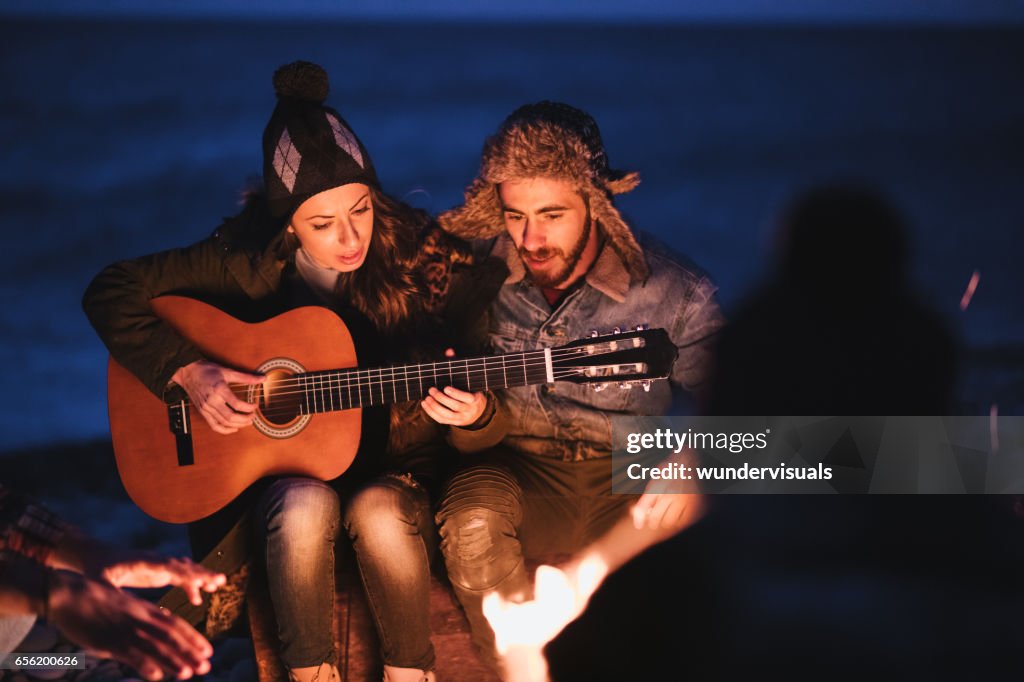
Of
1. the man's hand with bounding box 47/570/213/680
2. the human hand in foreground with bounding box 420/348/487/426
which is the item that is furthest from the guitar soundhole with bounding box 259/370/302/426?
the man's hand with bounding box 47/570/213/680

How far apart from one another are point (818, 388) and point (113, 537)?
2414 mm

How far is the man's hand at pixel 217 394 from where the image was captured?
255 cm

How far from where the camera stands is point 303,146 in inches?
98.4

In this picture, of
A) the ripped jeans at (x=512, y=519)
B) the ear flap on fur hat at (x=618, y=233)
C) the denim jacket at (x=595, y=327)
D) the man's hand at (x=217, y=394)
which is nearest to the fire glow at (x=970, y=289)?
the denim jacket at (x=595, y=327)

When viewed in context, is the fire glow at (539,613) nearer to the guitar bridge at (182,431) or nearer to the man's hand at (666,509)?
the man's hand at (666,509)

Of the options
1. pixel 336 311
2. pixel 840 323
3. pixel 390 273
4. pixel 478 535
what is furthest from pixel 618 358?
pixel 840 323

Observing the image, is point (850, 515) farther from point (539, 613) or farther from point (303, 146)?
point (303, 146)

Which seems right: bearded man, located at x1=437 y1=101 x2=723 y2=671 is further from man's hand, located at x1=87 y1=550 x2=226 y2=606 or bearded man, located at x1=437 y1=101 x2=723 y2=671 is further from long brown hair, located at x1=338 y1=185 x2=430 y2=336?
man's hand, located at x1=87 y1=550 x2=226 y2=606

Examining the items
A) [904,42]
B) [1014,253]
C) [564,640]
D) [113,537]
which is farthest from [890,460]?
[113,537]

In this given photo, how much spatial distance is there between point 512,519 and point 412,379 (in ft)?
1.52

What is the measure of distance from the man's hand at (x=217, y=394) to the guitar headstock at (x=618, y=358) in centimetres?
86

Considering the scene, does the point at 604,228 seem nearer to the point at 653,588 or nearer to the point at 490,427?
the point at 490,427

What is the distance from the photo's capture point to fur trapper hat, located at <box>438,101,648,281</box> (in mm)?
2484

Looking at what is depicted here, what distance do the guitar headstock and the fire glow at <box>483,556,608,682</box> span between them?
1.84ft
